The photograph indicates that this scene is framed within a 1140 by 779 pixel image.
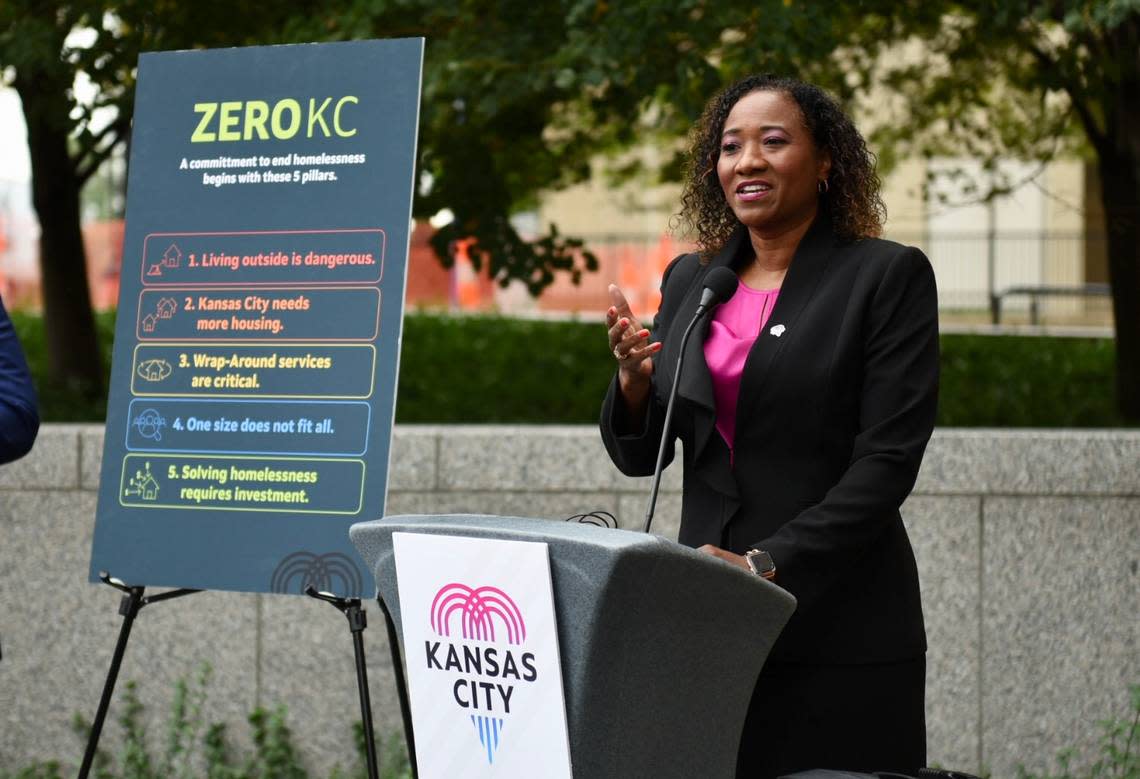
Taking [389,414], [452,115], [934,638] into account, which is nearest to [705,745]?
[389,414]

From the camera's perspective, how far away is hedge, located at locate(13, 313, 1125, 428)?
8.40 metres

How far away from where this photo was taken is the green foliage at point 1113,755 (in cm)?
504

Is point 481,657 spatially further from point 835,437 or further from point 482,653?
point 835,437

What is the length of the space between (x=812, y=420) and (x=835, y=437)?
0.18ft

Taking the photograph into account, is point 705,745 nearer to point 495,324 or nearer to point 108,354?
point 108,354

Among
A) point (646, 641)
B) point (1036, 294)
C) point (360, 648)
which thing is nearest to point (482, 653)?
point (646, 641)

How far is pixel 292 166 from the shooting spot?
13.6ft

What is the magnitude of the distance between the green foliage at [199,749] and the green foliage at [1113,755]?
2310 millimetres

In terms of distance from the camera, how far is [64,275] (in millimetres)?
10000

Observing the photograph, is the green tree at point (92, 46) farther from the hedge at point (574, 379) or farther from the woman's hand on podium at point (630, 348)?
the woman's hand on podium at point (630, 348)

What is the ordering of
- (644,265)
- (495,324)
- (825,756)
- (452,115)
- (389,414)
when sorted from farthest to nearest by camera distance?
(644,265)
(495,324)
(452,115)
(389,414)
(825,756)

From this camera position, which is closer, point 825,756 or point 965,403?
point 825,756

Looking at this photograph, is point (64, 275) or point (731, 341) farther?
point (64, 275)

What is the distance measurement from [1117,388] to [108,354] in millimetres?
7434
